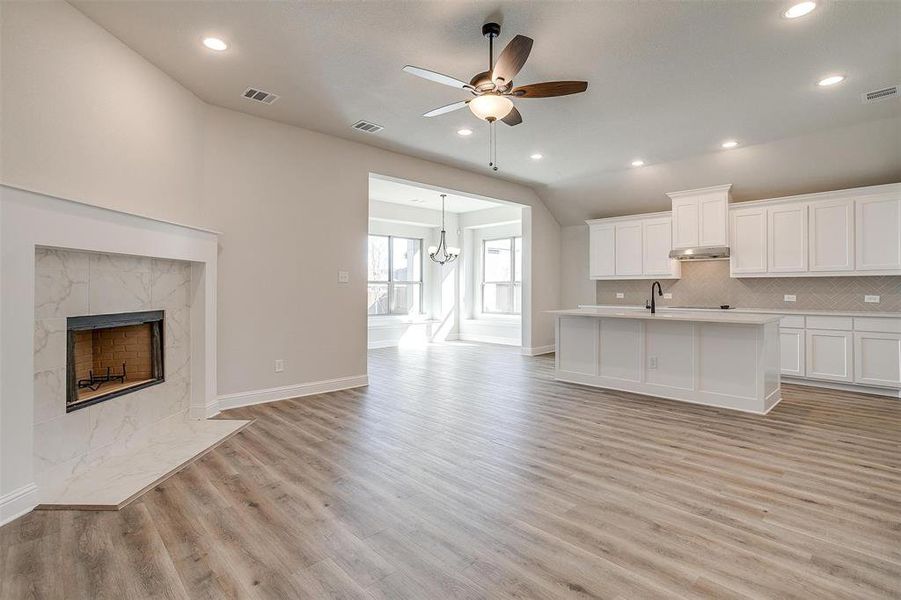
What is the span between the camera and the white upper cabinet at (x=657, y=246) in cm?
715

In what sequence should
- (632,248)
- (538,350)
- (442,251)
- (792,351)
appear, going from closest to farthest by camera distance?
1. (792,351)
2. (632,248)
3. (538,350)
4. (442,251)

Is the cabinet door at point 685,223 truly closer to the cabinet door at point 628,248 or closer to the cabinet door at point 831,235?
the cabinet door at point 628,248

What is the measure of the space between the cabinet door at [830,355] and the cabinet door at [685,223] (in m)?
1.96

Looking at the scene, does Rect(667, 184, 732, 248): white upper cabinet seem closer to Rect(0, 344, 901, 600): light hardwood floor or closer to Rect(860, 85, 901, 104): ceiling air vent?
Rect(860, 85, 901, 104): ceiling air vent

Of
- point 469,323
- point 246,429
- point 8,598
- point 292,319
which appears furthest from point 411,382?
point 469,323

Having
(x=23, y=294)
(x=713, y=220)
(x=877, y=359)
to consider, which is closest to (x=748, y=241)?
(x=713, y=220)

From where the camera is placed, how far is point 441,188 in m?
6.51

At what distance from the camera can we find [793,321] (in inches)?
223

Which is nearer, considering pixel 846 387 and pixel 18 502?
pixel 18 502

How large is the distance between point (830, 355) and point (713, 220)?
2.29 m

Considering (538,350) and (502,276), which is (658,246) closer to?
(538,350)

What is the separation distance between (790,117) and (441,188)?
419cm

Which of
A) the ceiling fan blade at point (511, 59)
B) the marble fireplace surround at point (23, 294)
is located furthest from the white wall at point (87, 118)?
the ceiling fan blade at point (511, 59)

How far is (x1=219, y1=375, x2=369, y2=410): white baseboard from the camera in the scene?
14.8 ft
